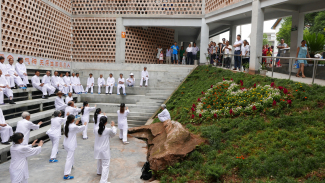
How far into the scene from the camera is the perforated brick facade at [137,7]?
15.8 metres

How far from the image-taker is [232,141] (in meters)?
6.29

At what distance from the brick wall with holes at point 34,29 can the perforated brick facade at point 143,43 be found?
3929 mm

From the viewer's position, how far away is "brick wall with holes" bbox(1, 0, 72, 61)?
10024 mm

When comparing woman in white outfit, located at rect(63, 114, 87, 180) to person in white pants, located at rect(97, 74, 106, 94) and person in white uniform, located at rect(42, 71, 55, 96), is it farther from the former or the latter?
person in white pants, located at rect(97, 74, 106, 94)

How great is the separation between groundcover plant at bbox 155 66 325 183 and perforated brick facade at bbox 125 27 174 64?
8437 millimetres

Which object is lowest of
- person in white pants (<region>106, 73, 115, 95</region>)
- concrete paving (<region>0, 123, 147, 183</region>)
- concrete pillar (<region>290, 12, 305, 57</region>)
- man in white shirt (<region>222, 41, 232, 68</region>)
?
concrete paving (<region>0, 123, 147, 183</region>)

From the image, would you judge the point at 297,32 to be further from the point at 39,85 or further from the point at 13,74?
the point at 13,74

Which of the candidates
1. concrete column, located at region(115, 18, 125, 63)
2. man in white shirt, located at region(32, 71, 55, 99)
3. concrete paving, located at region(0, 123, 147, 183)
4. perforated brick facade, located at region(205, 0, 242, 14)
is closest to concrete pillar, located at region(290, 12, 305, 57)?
perforated brick facade, located at region(205, 0, 242, 14)

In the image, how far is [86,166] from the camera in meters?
6.31

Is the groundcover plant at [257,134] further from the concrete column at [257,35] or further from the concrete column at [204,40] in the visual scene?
the concrete column at [204,40]

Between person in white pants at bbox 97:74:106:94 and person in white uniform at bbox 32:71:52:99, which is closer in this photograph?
person in white uniform at bbox 32:71:52:99

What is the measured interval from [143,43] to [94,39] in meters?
3.35

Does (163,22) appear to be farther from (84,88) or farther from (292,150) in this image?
(292,150)

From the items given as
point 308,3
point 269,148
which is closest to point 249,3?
point 308,3
